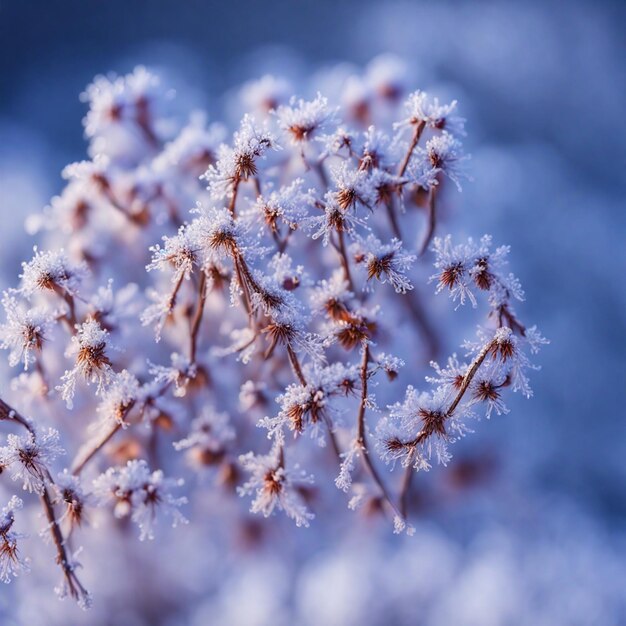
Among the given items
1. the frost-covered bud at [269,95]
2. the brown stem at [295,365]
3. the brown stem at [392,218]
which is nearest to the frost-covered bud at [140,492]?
the brown stem at [295,365]

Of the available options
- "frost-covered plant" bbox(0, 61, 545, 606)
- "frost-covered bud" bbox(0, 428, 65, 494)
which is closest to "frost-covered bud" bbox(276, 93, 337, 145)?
"frost-covered plant" bbox(0, 61, 545, 606)

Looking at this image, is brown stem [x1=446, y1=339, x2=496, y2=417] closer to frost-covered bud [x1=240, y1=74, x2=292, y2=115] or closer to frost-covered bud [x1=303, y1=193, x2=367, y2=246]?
frost-covered bud [x1=303, y1=193, x2=367, y2=246]

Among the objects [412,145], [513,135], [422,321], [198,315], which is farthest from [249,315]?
[513,135]

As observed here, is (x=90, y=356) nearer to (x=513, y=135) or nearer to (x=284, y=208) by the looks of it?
(x=284, y=208)

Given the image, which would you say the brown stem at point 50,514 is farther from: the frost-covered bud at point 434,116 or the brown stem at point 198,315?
the frost-covered bud at point 434,116

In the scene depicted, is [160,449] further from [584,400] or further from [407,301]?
[584,400]
